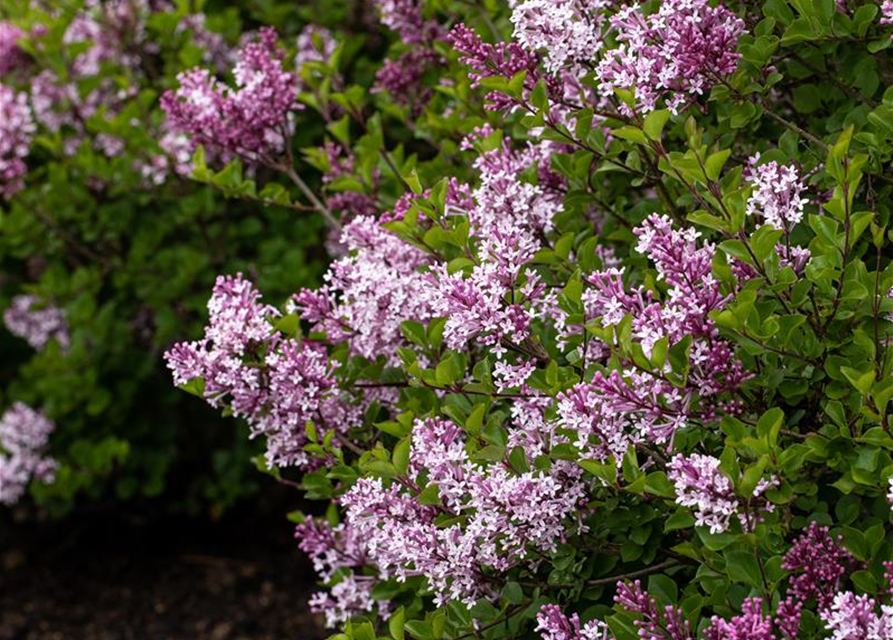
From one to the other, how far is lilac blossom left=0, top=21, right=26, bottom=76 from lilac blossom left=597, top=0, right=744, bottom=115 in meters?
3.22

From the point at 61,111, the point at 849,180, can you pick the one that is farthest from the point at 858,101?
the point at 61,111

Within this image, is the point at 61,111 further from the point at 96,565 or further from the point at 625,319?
the point at 625,319

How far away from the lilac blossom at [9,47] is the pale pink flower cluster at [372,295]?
2.66 m

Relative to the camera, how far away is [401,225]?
2.62 m

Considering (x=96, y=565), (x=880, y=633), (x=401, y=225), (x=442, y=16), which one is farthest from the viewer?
(x=96, y=565)

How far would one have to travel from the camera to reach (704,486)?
1.99 metres

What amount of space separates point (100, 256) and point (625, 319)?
11.6ft

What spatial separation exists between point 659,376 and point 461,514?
0.55 m

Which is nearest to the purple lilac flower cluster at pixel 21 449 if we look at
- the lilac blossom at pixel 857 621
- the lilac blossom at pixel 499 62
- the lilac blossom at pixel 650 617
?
the lilac blossom at pixel 499 62

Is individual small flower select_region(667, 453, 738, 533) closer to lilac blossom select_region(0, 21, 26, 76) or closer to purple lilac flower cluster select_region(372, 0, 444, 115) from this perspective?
purple lilac flower cluster select_region(372, 0, 444, 115)

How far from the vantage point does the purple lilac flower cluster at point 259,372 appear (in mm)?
2596

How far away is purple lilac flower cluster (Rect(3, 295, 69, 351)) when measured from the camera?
5215 millimetres

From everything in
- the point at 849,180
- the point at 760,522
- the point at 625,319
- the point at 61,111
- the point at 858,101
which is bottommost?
the point at 760,522

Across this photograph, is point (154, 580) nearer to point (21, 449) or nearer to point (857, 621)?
point (21, 449)
